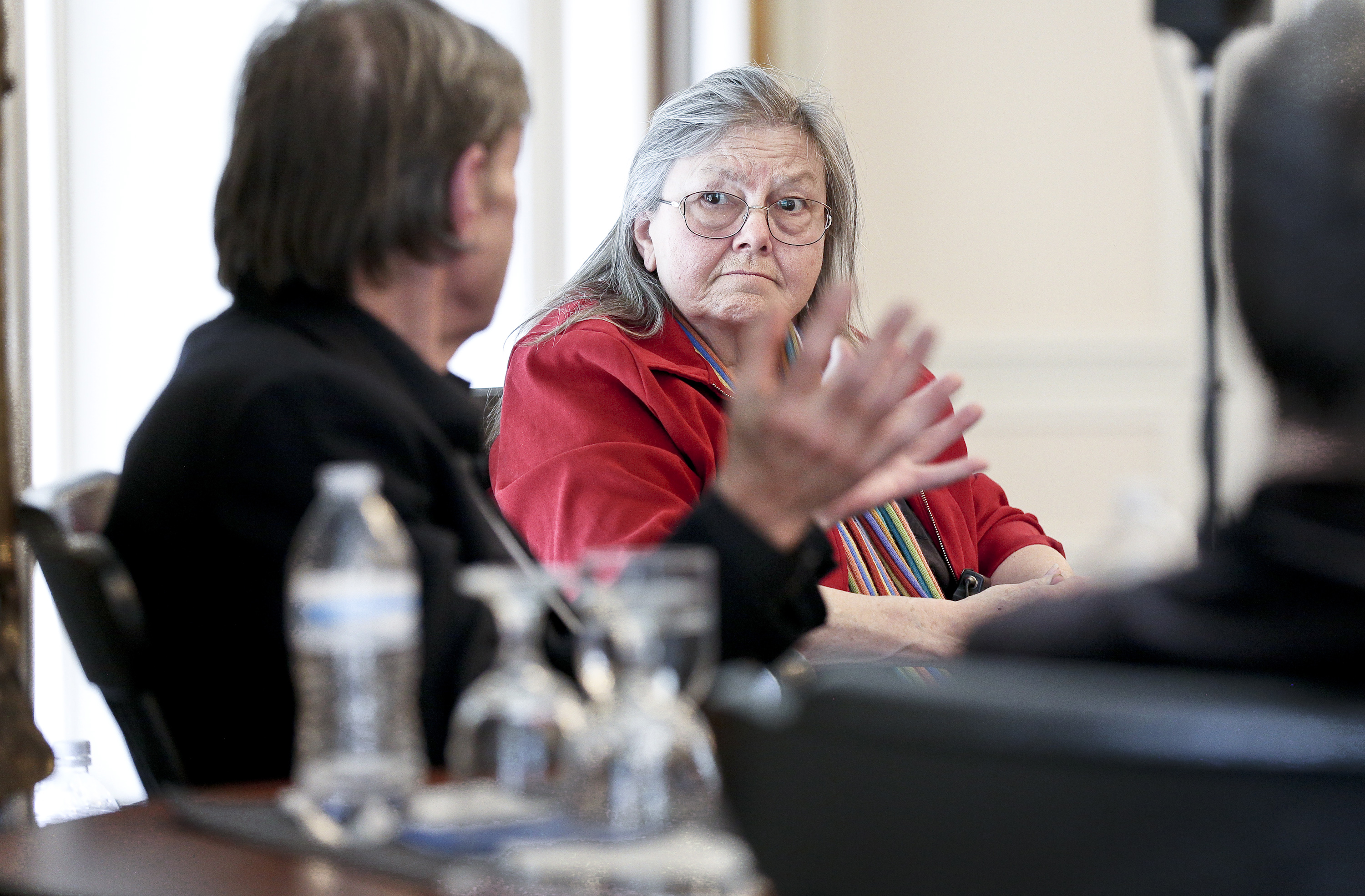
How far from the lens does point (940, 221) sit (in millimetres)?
4625

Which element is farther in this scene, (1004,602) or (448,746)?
(1004,602)

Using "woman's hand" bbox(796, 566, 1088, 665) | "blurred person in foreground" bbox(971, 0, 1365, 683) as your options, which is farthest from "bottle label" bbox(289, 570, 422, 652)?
"woman's hand" bbox(796, 566, 1088, 665)

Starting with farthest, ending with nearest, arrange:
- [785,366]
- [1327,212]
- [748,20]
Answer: [748,20]
[785,366]
[1327,212]

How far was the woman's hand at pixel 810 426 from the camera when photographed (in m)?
1.02

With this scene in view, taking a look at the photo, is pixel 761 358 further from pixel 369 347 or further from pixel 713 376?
pixel 713 376

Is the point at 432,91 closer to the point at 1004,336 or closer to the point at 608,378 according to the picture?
the point at 608,378

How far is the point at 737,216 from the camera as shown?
197cm

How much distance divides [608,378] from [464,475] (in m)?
0.75

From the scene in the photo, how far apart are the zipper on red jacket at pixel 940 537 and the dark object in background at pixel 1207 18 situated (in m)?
1.28

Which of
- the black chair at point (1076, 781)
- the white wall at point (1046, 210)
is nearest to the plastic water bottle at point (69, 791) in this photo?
the black chair at point (1076, 781)

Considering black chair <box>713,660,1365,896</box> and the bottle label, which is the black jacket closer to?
the bottle label

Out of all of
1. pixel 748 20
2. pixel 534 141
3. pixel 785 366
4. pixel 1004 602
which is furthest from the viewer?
pixel 748 20

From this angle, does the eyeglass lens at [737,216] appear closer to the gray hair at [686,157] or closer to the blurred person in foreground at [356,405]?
the gray hair at [686,157]

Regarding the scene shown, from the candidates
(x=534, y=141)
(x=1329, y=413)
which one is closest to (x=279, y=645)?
(x=1329, y=413)
